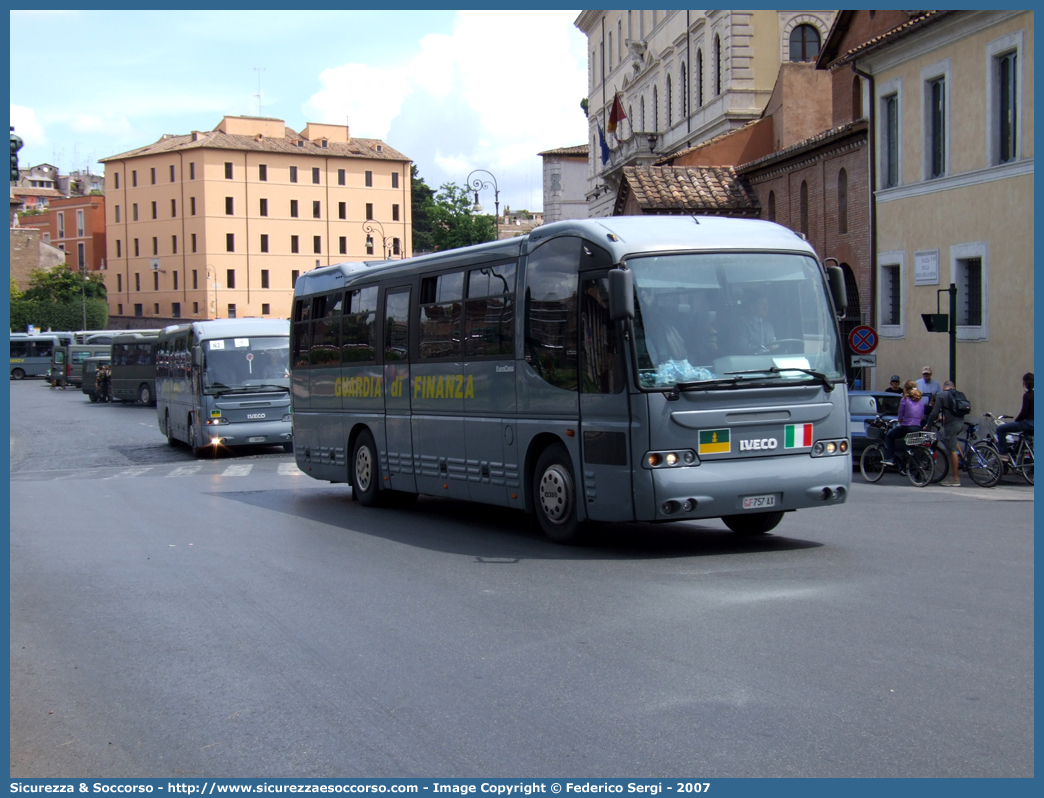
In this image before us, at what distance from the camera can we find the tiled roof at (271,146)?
118 meters

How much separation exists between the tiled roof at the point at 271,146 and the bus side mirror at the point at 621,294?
112 meters

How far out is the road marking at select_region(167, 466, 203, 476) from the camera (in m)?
24.3

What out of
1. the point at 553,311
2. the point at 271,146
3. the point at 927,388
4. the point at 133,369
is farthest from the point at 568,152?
the point at 553,311

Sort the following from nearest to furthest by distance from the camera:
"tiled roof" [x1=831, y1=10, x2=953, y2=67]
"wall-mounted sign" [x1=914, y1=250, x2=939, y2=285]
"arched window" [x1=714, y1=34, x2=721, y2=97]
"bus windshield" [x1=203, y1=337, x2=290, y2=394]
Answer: "tiled roof" [x1=831, y1=10, x2=953, y2=67] → "bus windshield" [x1=203, y1=337, x2=290, y2=394] → "wall-mounted sign" [x1=914, y1=250, x2=939, y2=285] → "arched window" [x1=714, y1=34, x2=721, y2=97]

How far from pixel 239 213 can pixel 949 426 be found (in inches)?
4201

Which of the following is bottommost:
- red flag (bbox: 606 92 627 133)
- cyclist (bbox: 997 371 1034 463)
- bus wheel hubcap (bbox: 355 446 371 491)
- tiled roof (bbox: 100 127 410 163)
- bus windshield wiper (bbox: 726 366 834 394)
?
bus wheel hubcap (bbox: 355 446 371 491)

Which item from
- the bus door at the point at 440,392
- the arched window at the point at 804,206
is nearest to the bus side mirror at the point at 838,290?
the bus door at the point at 440,392

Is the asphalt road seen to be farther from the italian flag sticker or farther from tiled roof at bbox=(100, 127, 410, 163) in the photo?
tiled roof at bbox=(100, 127, 410, 163)

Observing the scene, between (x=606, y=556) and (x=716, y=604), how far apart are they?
269cm

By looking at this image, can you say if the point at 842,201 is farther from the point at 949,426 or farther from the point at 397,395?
the point at 397,395

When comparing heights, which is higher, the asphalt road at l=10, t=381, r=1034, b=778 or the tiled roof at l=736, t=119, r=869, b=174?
the tiled roof at l=736, t=119, r=869, b=174

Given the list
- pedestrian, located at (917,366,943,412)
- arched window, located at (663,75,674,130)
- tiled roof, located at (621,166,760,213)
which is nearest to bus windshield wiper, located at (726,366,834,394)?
pedestrian, located at (917,366,943,412)

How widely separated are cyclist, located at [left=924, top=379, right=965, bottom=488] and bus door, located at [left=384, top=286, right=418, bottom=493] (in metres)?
9.08

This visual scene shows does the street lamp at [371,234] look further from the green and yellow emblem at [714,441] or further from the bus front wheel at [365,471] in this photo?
the green and yellow emblem at [714,441]
